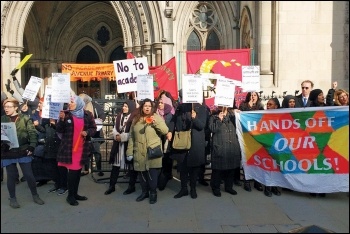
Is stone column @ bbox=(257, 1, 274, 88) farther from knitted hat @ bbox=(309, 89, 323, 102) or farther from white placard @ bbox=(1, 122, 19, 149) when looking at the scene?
white placard @ bbox=(1, 122, 19, 149)

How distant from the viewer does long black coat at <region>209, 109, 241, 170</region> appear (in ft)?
22.5

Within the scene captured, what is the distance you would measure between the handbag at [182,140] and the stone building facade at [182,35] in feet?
12.9

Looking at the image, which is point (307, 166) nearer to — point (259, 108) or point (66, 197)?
point (259, 108)

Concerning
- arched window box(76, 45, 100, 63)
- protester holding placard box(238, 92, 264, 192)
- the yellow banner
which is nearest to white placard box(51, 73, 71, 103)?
protester holding placard box(238, 92, 264, 192)

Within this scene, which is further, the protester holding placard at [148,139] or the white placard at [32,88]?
the white placard at [32,88]

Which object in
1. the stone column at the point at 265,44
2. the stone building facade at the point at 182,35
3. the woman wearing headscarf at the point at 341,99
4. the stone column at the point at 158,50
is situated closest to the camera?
the woman wearing headscarf at the point at 341,99

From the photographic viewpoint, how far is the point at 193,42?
724 inches

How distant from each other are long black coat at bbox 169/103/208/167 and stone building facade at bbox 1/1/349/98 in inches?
152

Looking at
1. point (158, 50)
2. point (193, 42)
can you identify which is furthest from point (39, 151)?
point (193, 42)

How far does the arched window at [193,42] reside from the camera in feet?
60.0

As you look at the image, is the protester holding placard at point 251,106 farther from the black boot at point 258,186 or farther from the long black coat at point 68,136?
the long black coat at point 68,136

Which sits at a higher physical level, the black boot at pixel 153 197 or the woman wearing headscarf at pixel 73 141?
the woman wearing headscarf at pixel 73 141

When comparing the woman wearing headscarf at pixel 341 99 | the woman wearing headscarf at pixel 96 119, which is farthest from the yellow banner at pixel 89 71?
the woman wearing headscarf at pixel 341 99

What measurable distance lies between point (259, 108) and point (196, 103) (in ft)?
4.10
